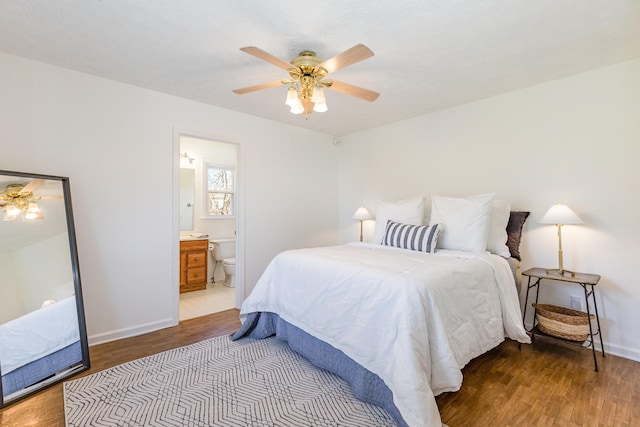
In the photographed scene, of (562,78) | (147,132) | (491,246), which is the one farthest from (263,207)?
(562,78)

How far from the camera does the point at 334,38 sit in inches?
79.4

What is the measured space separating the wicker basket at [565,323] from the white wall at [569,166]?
12.4 inches

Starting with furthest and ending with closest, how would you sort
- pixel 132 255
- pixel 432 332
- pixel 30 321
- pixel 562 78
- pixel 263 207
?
pixel 263 207 < pixel 132 255 < pixel 562 78 < pixel 30 321 < pixel 432 332

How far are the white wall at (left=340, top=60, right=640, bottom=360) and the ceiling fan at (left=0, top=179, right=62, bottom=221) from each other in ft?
12.3

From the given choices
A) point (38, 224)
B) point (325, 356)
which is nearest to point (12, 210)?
point (38, 224)

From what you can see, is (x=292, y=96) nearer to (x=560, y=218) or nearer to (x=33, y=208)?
(x=33, y=208)

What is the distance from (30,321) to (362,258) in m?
2.38

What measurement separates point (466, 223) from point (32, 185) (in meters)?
3.56

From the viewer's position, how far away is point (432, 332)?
165 centimetres

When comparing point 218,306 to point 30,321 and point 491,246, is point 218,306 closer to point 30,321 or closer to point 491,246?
point 30,321

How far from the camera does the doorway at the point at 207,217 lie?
177 inches

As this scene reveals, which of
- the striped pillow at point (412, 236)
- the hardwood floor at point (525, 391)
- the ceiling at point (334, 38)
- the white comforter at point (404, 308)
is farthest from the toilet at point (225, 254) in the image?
the striped pillow at point (412, 236)

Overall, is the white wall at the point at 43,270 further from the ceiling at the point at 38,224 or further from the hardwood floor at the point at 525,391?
the hardwood floor at the point at 525,391

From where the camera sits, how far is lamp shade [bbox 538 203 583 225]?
239cm
